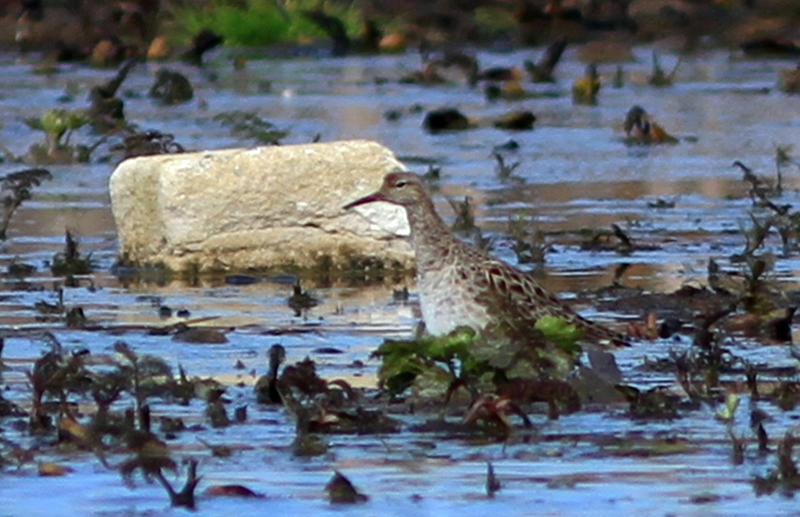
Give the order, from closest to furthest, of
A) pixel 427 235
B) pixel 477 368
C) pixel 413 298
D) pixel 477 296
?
pixel 477 368 → pixel 477 296 → pixel 427 235 → pixel 413 298

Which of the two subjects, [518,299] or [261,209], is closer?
[518,299]

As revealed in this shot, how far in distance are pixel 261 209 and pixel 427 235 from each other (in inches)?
107

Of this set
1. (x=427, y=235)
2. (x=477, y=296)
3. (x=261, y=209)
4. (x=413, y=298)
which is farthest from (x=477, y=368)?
(x=261, y=209)

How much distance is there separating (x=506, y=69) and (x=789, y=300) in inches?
674

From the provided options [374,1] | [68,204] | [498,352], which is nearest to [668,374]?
[498,352]

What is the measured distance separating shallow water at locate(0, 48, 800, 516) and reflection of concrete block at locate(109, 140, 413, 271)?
32 centimetres

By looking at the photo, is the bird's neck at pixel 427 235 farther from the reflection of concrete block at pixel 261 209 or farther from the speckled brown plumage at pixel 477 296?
the reflection of concrete block at pixel 261 209

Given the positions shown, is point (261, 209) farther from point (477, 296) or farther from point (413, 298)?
point (477, 296)

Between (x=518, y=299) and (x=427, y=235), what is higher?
(x=427, y=235)

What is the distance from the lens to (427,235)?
34.0 feet

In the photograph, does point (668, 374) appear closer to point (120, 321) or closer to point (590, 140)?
point (120, 321)

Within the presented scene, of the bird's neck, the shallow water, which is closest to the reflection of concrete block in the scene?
the shallow water

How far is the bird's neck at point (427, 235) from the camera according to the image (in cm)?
1011

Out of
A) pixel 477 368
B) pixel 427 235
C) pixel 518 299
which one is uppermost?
pixel 427 235
